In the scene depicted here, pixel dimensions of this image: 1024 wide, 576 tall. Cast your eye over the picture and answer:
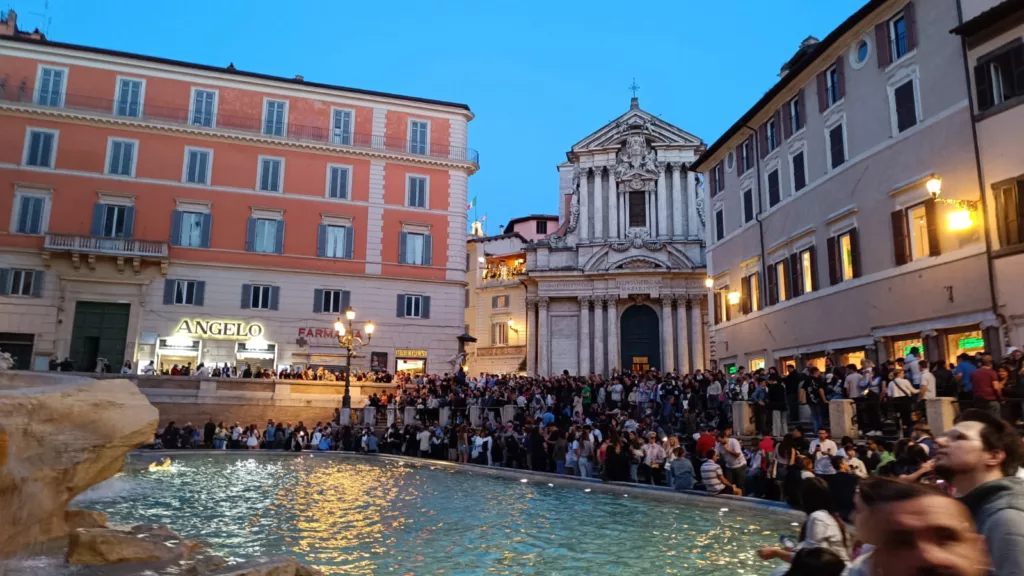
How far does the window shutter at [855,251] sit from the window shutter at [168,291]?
29.6m

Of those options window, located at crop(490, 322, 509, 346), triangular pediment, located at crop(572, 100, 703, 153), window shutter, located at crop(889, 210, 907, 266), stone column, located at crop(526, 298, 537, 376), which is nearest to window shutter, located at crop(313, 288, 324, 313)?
stone column, located at crop(526, 298, 537, 376)

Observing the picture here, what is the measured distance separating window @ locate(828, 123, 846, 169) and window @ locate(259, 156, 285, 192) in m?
26.6

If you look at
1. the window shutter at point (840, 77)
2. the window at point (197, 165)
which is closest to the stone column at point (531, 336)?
the window at point (197, 165)

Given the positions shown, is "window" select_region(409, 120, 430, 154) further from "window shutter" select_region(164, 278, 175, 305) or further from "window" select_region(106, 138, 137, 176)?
"window shutter" select_region(164, 278, 175, 305)

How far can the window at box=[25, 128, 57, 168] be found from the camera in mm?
32875

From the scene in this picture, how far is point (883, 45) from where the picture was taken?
20156 mm

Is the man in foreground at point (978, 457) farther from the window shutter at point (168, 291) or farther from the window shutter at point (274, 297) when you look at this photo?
the window shutter at point (168, 291)

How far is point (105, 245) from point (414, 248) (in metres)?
14.9

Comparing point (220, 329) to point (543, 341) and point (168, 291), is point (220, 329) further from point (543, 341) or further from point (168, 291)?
point (543, 341)

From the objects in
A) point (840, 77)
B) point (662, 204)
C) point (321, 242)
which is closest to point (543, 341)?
point (662, 204)

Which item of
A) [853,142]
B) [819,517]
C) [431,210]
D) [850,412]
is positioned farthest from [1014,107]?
[431,210]

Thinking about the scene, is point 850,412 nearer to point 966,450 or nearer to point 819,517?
point 819,517

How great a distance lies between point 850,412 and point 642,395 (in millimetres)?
8323

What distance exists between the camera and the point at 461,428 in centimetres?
2256
